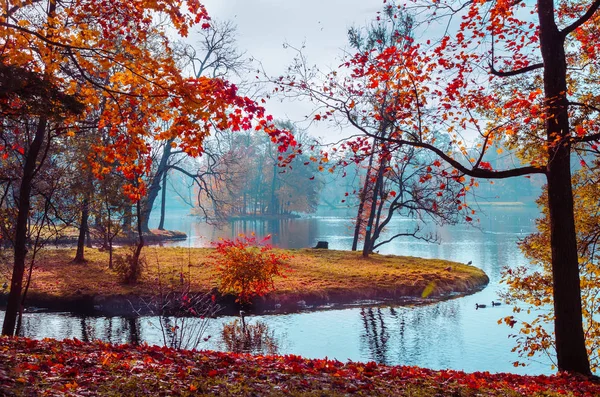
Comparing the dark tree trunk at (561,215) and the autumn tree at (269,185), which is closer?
the dark tree trunk at (561,215)

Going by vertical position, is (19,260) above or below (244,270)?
above

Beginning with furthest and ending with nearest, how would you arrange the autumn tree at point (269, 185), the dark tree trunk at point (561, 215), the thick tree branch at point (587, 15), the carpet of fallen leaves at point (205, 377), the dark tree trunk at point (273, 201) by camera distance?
the autumn tree at point (269, 185)
the dark tree trunk at point (273, 201)
the dark tree trunk at point (561, 215)
the thick tree branch at point (587, 15)
the carpet of fallen leaves at point (205, 377)

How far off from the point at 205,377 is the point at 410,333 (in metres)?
8.52

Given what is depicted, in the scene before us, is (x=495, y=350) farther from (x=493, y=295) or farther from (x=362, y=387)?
(x=362, y=387)

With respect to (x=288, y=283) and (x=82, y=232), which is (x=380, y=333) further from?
(x=82, y=232)

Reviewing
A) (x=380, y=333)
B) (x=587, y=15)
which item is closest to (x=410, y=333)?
(x=380, y=333)

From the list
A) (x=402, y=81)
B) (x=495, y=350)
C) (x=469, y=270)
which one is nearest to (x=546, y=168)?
(x=402, y=81)

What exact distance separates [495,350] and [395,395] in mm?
7744

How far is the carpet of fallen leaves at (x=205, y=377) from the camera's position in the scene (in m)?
4.58

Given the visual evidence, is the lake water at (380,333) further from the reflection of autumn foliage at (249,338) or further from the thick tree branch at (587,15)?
the thick tree branch at (587,15)

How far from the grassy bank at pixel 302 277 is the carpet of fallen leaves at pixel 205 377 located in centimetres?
754

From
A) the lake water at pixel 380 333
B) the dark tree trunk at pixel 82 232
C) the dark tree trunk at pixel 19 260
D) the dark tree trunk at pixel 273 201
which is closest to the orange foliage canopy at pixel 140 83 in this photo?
the dark tree trunk at pixel 19 260

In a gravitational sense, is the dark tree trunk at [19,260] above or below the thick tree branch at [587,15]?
below

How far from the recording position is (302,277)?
58.1 feet
